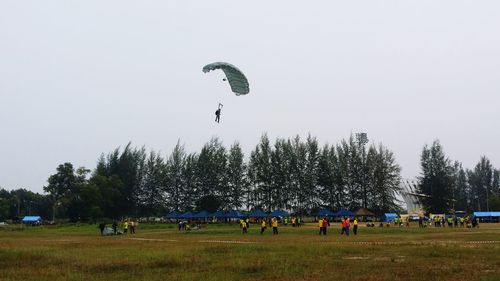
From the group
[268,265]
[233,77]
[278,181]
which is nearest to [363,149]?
[278,181]

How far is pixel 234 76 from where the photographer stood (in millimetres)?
32531

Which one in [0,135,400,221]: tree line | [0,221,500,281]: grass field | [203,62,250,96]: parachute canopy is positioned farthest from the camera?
[0,135,400,221]: tree line

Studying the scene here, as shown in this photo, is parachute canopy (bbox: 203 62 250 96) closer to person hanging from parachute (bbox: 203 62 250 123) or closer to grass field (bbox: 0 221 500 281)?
person hanging from parachute (bbox: 203 62 250 123)

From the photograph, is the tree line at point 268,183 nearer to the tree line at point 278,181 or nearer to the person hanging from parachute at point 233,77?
the tree line at point 278,181

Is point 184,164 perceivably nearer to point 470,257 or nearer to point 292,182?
point 292,182

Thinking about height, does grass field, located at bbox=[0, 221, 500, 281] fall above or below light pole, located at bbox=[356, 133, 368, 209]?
below

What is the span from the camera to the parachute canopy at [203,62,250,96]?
3171 centimetres

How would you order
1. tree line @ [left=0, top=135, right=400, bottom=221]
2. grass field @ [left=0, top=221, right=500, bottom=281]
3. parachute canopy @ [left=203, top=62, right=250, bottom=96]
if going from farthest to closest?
tree line @ [left=0, top=135, right=400, bottom=221] < parachute canopy @ [left=203, top=62, right=250, bottom=96] < grass field @ [left=0, top=221, right=500, bottom=281]

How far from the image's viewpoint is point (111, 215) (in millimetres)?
95062

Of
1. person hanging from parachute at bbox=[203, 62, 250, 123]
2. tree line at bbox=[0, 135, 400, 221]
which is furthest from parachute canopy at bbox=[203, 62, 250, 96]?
tree line at bbox=[0, 135, 400, 221]

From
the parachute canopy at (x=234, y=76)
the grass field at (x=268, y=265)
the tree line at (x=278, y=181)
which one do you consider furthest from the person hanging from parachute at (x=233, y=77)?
the tree line at (x=278, y=181)

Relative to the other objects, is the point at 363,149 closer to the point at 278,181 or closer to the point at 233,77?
the point at 278,181

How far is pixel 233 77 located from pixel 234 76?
11 cm

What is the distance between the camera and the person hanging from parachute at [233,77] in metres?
31.7
